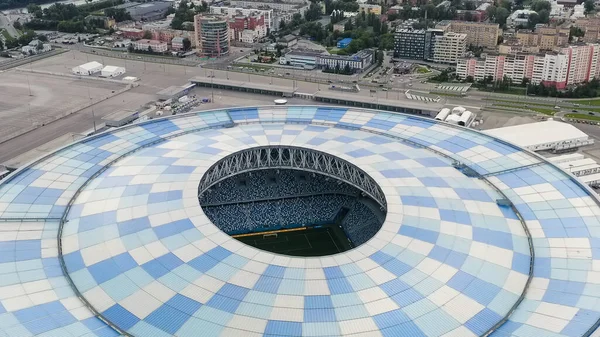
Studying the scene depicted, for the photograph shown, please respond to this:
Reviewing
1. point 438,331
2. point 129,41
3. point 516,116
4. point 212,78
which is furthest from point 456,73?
point 438,331

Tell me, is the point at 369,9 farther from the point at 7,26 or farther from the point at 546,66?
the point at 7,26

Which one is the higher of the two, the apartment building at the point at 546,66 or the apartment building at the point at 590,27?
the apartment building at the point at 590,27

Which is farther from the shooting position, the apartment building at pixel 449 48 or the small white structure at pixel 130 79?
the apartment building at pixel 449 48

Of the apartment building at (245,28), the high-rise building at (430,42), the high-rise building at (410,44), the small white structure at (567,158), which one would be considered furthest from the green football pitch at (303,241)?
the apartment building at (245,28)

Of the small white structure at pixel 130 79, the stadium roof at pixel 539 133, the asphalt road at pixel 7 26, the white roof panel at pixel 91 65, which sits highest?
the asphalt road at pixel 7 26

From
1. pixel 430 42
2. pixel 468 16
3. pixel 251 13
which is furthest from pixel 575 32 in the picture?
pixel 251 13

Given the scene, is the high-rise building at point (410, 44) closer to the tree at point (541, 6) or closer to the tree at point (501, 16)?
the tree at point (501, 16)

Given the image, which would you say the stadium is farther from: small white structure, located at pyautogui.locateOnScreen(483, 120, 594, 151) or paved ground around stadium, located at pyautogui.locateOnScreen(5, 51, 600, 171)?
paved ground around stadium, located at pyautogui.locateOnScreen(5, 51, 600, 171)
